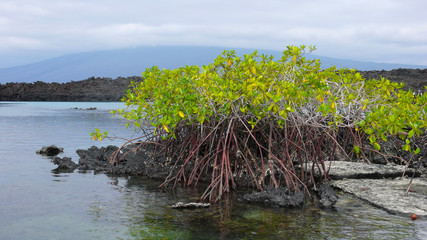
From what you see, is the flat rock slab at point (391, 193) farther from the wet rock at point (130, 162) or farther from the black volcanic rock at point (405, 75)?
the black volcanic rock at point (405, 75)

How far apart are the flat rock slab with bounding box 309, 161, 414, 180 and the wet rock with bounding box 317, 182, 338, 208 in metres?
0.84

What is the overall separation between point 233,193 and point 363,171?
2.71 metres

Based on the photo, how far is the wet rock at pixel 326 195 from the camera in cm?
757

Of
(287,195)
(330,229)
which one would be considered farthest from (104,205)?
(330,229)

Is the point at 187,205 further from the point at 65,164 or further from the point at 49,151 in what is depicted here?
the point at 49,151

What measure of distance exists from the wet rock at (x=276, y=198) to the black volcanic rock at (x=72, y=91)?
46602 mm

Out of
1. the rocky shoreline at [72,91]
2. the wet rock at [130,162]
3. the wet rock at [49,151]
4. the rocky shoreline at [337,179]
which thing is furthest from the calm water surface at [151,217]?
the rocky shoreline at [72,91]

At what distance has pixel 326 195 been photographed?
789 centimetres

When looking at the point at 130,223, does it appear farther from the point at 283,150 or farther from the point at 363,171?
the point at 363,171

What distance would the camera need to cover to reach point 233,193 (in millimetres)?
8531

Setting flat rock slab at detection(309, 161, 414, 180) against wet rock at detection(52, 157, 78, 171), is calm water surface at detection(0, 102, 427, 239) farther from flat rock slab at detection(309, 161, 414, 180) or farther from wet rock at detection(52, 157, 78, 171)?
wet rock at detection(52, 157, 78, 171)

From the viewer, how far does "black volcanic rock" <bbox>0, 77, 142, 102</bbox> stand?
5397 centimetres

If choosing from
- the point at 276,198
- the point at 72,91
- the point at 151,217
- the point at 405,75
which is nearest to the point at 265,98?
the point at 276,198

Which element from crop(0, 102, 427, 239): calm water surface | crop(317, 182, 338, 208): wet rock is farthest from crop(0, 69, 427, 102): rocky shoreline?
crop(317, 182, 338, 208): wet rock
